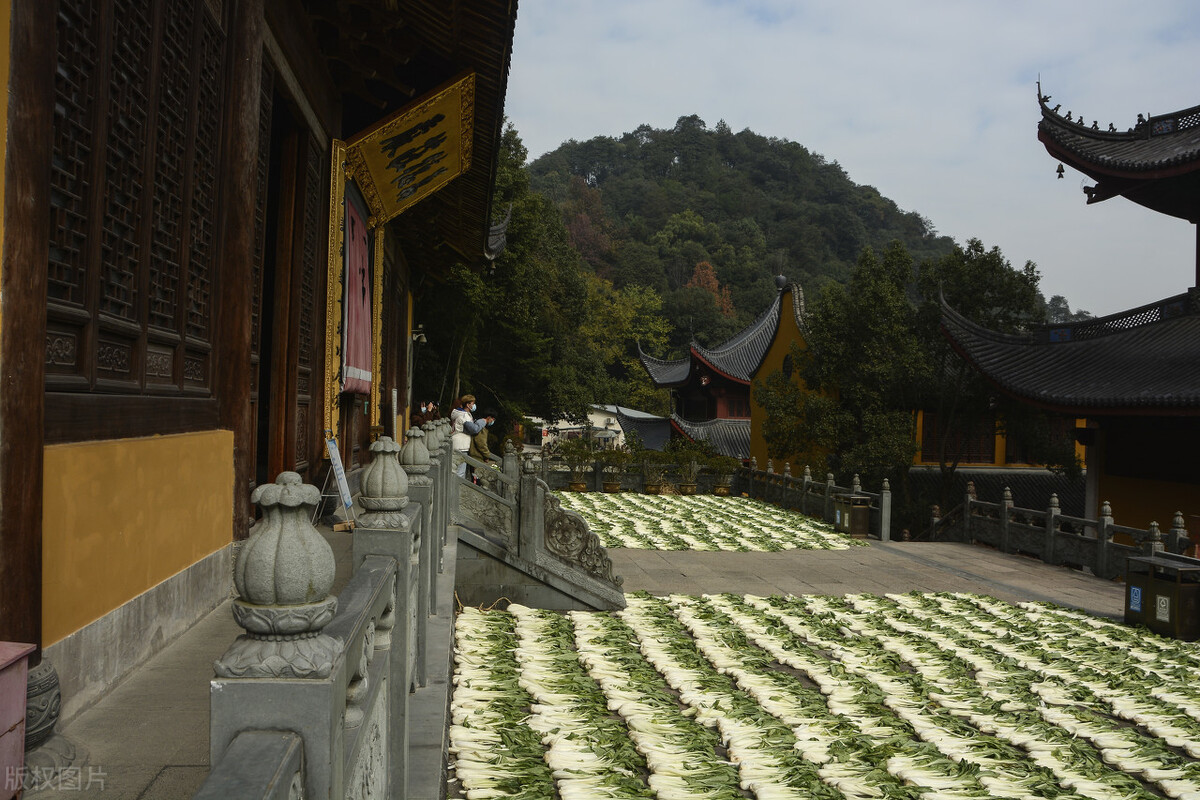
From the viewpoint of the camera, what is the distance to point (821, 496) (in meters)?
19.8

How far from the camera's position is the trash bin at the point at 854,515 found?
17528mm

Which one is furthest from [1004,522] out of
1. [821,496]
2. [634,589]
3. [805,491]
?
[634,589]

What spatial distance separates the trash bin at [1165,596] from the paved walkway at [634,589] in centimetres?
82

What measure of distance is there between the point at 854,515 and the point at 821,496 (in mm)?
2240

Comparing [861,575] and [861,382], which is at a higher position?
[861,382]

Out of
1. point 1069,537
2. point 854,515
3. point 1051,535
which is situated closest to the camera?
point 1069,537

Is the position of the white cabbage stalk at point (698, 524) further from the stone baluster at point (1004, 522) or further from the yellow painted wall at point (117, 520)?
the yellow painted wall at point (117, 520)

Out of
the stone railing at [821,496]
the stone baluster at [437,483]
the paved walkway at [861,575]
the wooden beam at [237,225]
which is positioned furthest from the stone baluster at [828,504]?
the wooden beam at [237,225]

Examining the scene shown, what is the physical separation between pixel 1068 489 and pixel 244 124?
28.0m

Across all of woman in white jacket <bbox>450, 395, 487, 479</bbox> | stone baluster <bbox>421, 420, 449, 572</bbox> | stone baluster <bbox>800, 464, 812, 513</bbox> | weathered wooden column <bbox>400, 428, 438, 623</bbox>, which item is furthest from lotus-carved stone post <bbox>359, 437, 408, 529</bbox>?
stone baluster <bbox>800, 464, 812, 513</bbox>

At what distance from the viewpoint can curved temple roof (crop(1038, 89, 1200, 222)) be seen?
1722 cm

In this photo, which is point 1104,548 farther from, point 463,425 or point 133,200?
point 133,200

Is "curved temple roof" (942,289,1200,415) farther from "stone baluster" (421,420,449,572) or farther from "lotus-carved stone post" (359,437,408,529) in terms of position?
"lotus-carved stone post" (359,437,408,529)

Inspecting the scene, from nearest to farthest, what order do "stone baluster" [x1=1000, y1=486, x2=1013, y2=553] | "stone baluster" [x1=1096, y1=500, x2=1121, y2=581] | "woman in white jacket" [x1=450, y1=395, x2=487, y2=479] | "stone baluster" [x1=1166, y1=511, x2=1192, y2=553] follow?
1. "woman in white jacket" [x1=450, y1=395, x2=487, y2=479]
2. "stone baluster" [x1=1166, y1=511, x2=1192, y2=553]
3. "stone baluster" [x1=1096, y1=500, x2=1121, y2=581]
4. "stone baluster" [x1=1000, y1=486, x2=1013, y2=553]
